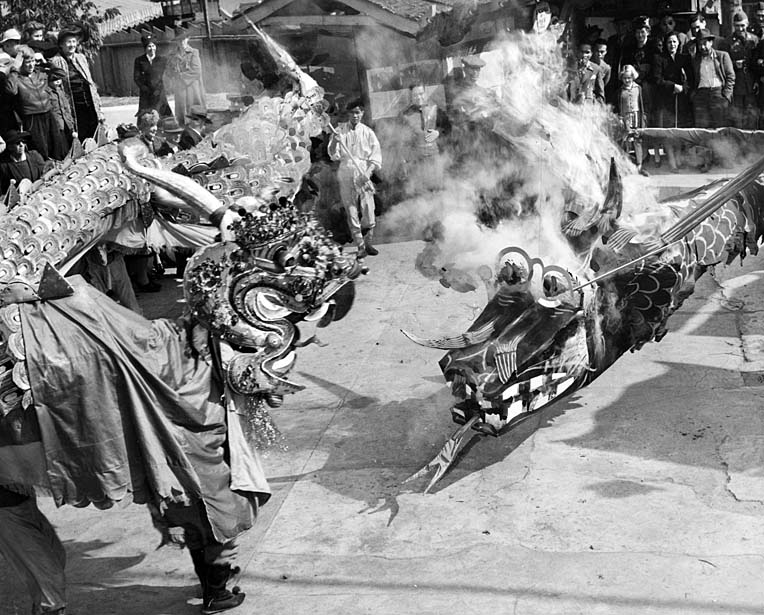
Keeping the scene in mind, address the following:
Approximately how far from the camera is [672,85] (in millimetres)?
12992

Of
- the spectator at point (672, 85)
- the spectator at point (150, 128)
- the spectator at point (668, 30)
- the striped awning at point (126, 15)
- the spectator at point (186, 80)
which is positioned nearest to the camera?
the spectator at point (150, 128)

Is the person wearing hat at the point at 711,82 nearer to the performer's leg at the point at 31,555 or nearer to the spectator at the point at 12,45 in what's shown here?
the spectator at the point at 12,45

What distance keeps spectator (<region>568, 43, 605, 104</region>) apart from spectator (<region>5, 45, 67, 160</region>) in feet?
16.6

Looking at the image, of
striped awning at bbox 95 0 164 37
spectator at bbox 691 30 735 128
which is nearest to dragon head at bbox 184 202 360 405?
spectator at bbox 691 30 735 128

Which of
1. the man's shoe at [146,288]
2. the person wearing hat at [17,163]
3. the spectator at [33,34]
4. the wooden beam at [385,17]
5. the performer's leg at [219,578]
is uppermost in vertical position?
the spectator at [33,34]

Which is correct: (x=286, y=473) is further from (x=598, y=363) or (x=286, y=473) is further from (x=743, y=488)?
(x=743, y=488)

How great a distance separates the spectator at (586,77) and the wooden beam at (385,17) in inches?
65.6

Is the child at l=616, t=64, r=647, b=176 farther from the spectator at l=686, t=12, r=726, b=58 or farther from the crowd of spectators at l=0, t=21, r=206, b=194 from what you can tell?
the crowd of spectators at l=0, t=21, r=206, b=194

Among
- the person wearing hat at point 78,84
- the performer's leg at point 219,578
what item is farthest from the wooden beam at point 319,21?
the performer's leg at point 219,578

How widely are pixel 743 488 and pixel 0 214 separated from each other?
16.3 ft

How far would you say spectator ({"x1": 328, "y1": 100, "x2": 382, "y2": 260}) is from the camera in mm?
11008

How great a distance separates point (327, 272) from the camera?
453 cm

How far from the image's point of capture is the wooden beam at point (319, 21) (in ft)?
38.6

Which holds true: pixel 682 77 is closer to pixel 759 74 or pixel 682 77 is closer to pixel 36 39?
pixel 759 74
